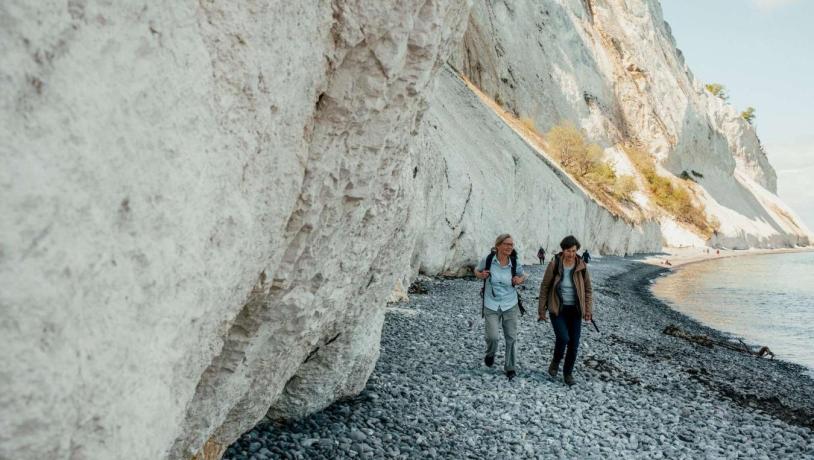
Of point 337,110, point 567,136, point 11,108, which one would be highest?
point 567,136

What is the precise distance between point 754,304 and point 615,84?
53.2m

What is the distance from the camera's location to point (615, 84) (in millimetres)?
75125

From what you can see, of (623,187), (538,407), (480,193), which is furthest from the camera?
(623,187)

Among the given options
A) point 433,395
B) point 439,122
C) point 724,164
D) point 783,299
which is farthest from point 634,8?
point 433,395

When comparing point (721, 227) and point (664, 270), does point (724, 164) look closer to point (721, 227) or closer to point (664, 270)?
point (721, 227)

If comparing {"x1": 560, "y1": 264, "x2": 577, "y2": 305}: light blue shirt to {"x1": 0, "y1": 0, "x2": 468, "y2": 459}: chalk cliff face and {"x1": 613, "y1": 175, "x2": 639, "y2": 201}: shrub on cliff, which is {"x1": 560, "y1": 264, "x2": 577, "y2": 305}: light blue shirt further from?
{"x1": 613, "y1": 175, "x2": 639, "y2": 201}: shrub on cliff

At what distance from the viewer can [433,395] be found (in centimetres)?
748

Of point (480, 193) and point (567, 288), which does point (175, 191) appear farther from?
point (480, 193)

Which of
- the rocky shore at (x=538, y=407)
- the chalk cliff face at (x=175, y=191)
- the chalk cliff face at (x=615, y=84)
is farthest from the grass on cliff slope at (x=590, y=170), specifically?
the chalk cliff face at (x=175, y=191)

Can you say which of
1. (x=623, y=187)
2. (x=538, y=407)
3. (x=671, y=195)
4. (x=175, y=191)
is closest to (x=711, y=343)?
(x=538, y=407)

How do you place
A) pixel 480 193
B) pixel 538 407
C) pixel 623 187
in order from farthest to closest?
pixel 623 187 < pixel 480 193 < pixel 538 407

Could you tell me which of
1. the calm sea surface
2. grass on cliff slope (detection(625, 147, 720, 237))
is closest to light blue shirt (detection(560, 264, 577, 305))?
the calm sea surface

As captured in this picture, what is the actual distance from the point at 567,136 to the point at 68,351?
55.1m

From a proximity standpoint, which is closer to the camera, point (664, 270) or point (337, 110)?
point (337, 110)
